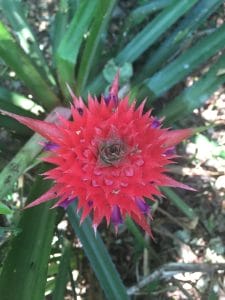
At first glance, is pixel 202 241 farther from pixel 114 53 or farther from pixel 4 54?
pixel 4 54

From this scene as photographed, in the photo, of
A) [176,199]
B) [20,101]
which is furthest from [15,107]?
[176,199]

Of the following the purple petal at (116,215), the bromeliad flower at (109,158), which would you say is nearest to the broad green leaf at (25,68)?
the bromeliad flower at (109,158)

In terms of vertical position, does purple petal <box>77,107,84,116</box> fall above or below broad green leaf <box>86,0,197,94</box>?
below

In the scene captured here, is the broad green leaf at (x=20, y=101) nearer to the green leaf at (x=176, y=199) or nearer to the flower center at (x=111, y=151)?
the green leaf at (x=176, y=199)

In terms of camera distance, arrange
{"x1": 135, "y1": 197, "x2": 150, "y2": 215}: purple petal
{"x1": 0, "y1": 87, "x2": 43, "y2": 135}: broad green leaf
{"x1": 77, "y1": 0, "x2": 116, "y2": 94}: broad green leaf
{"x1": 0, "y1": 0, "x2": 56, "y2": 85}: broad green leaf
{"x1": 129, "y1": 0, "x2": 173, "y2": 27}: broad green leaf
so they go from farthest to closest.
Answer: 1. {"x1": 129, "y1": 0, "x2": 173, "y2": 27}: broad green leaf
2. {"x1": 0, "y1": 0, "x2": 56, "y2": 85}: broad green leaf
3. {"x1": 0, "y1": 87, "x2": 43, "y2": 135}: broad green leaf
4. {"x1": 77, "y1": 0, "x2": 116, "y2": 94}: broad green leaf
5. {"x1": 135, "y1": 197, "x2": 150, "y2": 215}: purple petal

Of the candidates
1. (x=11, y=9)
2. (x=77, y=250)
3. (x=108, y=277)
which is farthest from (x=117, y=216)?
(x=11, y=9)

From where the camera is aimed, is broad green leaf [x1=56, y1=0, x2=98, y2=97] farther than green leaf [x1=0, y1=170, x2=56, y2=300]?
Yes

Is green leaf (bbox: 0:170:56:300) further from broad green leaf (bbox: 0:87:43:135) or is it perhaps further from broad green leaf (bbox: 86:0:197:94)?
broad green leaf (bbox: 86:0:197:94)

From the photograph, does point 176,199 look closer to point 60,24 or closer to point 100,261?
point 100,261

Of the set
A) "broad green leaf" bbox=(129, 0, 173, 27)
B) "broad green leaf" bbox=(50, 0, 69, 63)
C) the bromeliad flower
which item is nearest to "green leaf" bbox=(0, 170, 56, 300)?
the bromeliad flower
